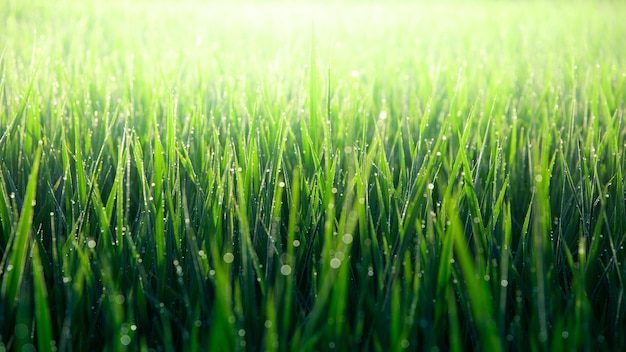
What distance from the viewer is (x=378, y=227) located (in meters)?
0.86

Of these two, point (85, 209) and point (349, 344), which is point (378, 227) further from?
point (85, 209)

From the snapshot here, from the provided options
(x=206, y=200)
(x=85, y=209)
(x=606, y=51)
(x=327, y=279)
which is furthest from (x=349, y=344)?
(x=606, y=51)

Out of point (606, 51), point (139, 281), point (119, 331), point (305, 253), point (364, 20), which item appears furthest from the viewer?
point (364, 20)

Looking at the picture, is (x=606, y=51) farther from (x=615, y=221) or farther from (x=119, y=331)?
(x=119, y=331)

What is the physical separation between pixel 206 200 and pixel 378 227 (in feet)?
0.84

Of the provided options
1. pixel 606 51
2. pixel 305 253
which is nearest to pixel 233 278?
pixel 305 253

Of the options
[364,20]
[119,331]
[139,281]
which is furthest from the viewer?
[364,20]

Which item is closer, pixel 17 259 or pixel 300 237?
pixel 17 259

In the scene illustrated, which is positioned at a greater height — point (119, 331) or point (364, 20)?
point (119, 331)

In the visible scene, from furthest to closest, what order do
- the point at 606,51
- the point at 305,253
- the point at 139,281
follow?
the point at 606,51 < the point at 305,253 < the point at 139,281

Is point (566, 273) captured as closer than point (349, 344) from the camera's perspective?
No

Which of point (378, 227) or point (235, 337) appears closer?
point (235, 337)

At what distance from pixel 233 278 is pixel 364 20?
347cm

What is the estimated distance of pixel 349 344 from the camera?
24.7 inches
